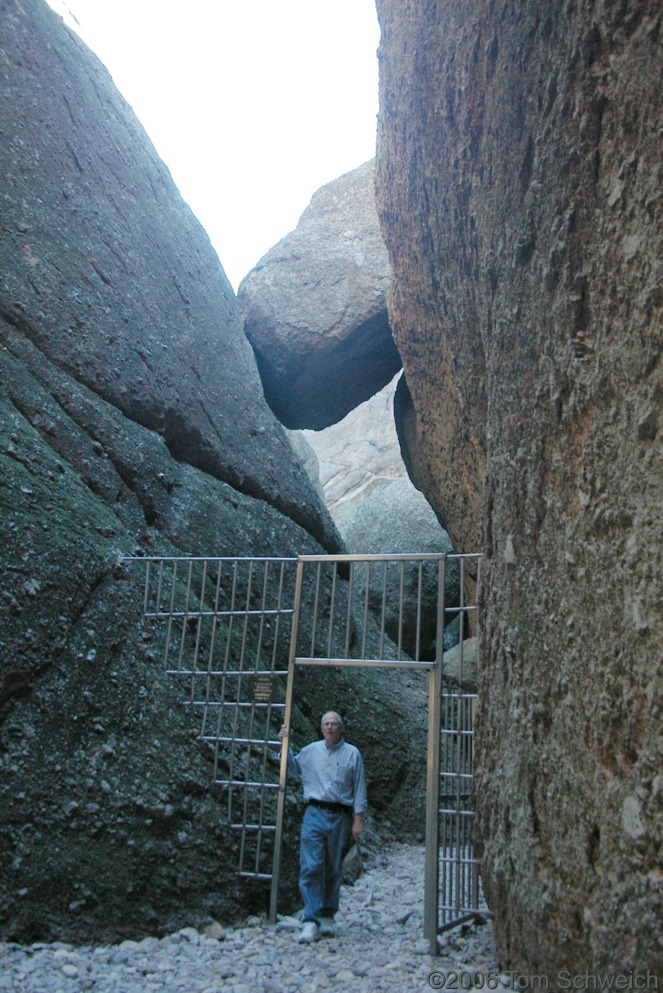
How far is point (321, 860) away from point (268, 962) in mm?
744

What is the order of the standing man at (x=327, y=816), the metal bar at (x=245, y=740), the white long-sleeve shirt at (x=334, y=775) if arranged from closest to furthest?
1. the standing man at (x=327, y=816)
2. the white long-sleeve shirt at (x=334, y=775)
3. the metal bar at (x=245, y=740)

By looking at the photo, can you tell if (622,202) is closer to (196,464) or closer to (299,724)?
(299,724)

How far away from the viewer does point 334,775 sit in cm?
523

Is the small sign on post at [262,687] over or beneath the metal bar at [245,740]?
over

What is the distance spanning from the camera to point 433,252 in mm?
8070

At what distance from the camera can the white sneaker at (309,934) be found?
4723mm

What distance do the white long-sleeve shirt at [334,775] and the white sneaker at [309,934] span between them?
26.2 inches

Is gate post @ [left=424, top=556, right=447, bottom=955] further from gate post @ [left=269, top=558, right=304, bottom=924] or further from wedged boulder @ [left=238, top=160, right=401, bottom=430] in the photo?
wedged boulder @ [left=238, top=160, right=401, bottom=430]

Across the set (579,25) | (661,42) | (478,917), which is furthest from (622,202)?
(478,917)

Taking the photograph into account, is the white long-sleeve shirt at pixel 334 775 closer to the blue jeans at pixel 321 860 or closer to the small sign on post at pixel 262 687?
the blue jeans at pixel 321 860

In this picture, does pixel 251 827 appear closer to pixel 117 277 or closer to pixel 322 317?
pixel 117 277

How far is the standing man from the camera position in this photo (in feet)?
16.4

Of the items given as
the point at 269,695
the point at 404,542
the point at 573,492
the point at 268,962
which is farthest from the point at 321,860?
the point at 404,542

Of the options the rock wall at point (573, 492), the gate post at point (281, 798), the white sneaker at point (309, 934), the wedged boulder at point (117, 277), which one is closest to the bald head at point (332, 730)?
the gate post at point (281, 798)
